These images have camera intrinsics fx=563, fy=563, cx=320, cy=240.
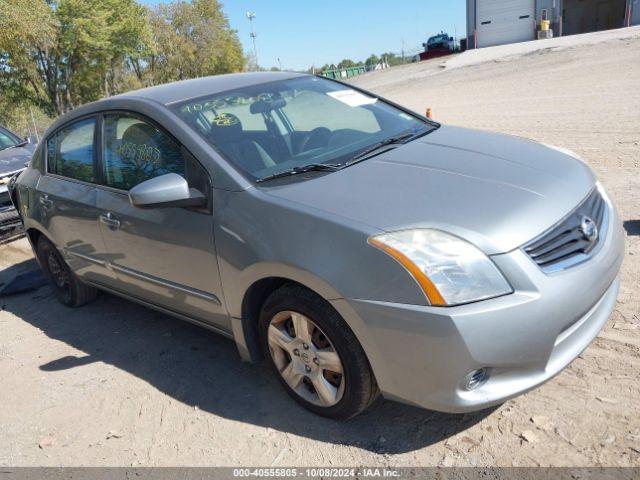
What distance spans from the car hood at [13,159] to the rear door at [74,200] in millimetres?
3203

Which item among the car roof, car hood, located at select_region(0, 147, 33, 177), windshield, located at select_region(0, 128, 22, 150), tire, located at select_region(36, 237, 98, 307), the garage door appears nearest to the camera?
the car roof

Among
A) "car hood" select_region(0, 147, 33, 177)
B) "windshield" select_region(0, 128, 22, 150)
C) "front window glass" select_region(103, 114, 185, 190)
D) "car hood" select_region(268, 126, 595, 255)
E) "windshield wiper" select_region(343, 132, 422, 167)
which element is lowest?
"car hood" select_region(0, 147, 33, 177)

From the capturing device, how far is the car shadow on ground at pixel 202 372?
2.78m

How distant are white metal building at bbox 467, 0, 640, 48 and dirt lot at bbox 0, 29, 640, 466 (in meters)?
33.1

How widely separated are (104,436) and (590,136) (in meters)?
7.39

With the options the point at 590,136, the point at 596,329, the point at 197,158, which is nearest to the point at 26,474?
the point at 197,158

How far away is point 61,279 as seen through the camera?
4.96m

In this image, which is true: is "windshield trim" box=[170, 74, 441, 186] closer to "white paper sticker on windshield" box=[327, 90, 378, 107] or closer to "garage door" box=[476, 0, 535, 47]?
"white paper sticker on windshield" box=[327, 90, 378, 107]

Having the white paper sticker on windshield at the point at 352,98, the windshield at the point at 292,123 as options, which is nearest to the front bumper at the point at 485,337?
the windshield at the point at 292,123

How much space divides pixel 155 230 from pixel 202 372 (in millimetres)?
963

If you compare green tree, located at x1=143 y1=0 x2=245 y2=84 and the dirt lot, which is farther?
green tree, located at x1=143 y1=0 x2=245 y2=84

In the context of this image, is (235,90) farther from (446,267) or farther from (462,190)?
(446,267)

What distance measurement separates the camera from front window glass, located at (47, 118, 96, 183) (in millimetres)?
4055

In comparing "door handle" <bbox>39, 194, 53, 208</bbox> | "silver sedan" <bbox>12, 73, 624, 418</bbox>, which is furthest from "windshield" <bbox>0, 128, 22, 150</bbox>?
"silver sedan" <bbox>12, 73, 624, 418</bbox>
